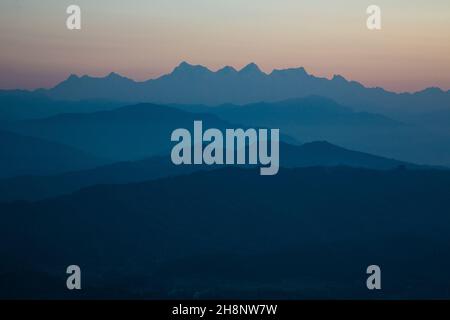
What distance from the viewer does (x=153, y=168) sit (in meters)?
8.12

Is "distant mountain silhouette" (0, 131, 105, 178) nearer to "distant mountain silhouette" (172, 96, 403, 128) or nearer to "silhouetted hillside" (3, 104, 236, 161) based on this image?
"silhouetted hillside" (3, 104, 236, 161)

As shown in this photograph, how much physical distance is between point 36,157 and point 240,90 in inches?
102

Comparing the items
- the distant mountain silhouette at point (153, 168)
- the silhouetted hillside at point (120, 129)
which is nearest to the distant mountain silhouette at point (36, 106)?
the silhouetted hillside at point (120, 129)

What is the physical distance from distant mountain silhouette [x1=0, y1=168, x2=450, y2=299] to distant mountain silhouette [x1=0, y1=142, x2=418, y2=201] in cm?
11

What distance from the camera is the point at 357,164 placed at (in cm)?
830

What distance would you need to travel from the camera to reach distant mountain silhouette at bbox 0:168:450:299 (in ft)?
25.8

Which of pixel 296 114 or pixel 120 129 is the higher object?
pixel 296 114

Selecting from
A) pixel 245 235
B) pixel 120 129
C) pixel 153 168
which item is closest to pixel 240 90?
pixel 153 168

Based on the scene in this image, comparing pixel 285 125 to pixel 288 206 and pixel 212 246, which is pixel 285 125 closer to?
pixel 288 206

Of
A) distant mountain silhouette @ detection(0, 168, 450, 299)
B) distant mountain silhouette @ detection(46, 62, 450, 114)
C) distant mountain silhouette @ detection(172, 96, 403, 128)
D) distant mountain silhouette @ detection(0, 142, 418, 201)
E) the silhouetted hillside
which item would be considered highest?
distant mountain silhouette @ detection(46, 62, 450, 114)

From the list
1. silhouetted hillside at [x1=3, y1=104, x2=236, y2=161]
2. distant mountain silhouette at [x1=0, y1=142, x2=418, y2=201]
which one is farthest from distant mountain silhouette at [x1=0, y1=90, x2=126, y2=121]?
distant mountain silhouette at [x1=0, y1=142, x2=418, y2=201]

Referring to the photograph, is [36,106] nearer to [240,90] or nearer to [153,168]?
[153,168]

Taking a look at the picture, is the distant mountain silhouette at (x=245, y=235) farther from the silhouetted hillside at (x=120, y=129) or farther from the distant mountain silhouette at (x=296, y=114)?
the distant mountain silhouette at (x=296, y=114)

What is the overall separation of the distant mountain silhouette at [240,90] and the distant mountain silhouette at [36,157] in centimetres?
64
